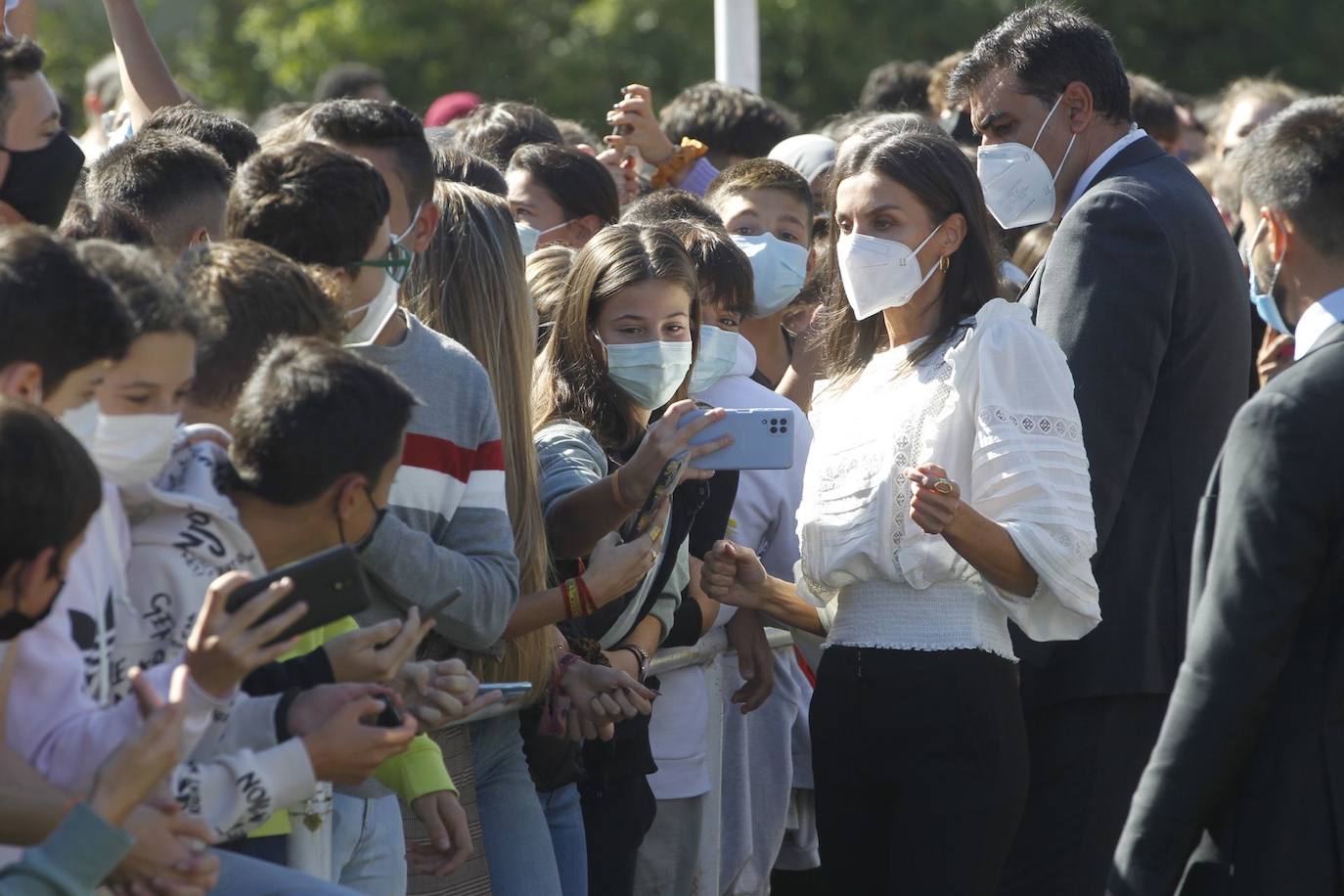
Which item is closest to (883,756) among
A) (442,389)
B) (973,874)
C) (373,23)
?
(973,874)

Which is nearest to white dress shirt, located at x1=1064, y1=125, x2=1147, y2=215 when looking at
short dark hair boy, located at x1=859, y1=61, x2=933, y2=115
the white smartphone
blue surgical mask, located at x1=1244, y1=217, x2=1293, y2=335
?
blue surgical mask, located at x1=1244, y1=217, x2=1293, y2=335

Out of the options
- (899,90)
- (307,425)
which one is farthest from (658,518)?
(899,90)

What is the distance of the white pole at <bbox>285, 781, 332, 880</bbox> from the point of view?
2822mm

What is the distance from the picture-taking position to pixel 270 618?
7.79 feet

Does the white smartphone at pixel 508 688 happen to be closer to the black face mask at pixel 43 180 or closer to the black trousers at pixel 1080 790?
the black face mask at pixel 43 180

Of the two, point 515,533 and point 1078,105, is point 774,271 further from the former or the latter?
point 515,533

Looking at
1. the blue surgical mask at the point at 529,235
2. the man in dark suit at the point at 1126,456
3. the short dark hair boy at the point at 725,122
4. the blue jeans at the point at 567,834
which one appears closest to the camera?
the blue jeans at the point at 567,834

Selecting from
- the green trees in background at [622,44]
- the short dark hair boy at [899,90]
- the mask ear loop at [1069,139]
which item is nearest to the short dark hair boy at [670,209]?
the mask ear loop at [1069,139]

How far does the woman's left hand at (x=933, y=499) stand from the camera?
3402 millimetres

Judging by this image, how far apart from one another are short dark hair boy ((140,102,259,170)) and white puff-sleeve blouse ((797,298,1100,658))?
169 centimetres

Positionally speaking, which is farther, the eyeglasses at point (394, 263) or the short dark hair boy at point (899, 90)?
the short dark hair boy at point (899, 90)

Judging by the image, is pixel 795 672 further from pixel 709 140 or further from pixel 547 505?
pixel 709 140

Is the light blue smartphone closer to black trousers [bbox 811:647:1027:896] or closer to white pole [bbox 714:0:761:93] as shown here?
black trousers [bbox 811:647:1027:896]

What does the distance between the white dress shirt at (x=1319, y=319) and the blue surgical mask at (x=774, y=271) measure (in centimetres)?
264
